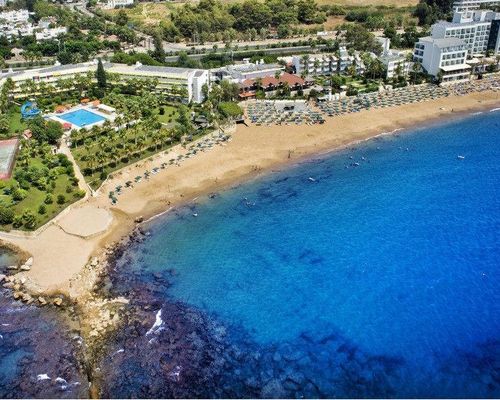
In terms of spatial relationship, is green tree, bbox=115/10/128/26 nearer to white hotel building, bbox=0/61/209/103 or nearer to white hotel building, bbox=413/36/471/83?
white hotel building, bbox=0/61/209/103

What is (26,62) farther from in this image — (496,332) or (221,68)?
(496,332)

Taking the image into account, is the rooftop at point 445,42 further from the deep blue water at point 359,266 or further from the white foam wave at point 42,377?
the white foam wave at point 42,377

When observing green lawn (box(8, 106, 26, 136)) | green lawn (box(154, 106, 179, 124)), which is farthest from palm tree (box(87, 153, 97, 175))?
green lawn (box(8, 106, 26, 136))

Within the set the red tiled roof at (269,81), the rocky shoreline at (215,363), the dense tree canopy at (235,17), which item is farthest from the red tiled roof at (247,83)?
the rocky shoreline at (215,363)

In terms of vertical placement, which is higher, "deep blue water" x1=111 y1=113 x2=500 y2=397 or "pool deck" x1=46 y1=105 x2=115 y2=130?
"pool deck" x1=46 y1=105 x2=115 y2=130

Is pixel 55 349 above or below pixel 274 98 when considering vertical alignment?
below

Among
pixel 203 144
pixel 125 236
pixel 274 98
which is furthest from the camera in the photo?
pixel 274 98

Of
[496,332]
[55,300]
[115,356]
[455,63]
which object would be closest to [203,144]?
[55,300]
